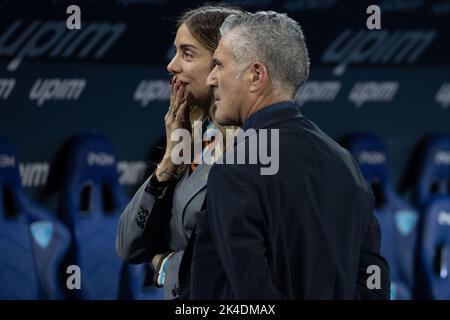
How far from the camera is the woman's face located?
9.70ft

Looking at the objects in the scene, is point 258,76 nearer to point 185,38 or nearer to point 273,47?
point 273,47

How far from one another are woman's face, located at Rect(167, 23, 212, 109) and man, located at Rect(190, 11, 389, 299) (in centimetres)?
45

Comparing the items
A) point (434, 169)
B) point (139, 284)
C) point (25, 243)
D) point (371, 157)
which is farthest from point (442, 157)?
point (25, 243)

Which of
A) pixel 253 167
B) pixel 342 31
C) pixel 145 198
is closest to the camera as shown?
pixel 253 167

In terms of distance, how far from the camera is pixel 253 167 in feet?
7.37

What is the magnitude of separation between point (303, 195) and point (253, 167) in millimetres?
131

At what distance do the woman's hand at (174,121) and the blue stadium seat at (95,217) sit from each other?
2.58m

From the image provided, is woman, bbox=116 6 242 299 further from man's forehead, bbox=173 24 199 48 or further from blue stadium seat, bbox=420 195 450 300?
blue stadium seat, bbox=420 195 450 300

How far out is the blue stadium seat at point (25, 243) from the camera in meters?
5.24

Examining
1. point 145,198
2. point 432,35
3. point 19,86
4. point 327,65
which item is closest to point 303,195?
point 145,198

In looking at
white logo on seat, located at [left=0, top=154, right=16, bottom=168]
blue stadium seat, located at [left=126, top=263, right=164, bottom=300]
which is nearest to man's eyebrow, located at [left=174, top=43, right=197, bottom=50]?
white logo on seat, located at [left=0, top=154, right=16, bottom=168]

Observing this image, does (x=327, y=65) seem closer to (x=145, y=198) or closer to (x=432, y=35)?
(x=432, y=35)

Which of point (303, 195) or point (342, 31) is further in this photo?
point (342, 31)

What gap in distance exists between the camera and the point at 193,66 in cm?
296
